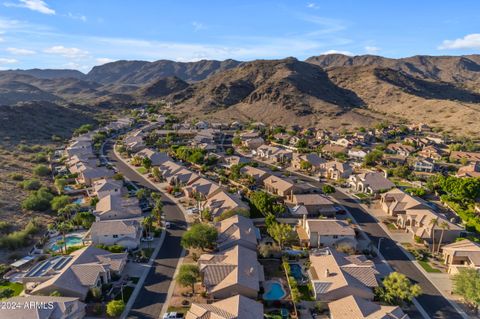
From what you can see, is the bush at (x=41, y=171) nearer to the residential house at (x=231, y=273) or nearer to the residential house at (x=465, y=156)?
the residential house at (x=231, y=273)

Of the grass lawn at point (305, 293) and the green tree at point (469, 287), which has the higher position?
the green tree at point (469, 287)

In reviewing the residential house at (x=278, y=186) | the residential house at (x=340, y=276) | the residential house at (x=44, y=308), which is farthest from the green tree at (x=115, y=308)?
the residential house at (x=278, y=186)

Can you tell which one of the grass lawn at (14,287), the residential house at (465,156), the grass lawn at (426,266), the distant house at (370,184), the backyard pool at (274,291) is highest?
the residential house at (465,156)

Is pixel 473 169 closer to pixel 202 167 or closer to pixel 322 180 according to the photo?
pixel 322 180

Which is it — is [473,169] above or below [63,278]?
above

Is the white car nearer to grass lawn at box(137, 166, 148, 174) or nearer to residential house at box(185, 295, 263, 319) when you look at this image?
residential house at box(185, 295, 263, 319)

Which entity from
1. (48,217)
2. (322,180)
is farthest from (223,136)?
(48,217)

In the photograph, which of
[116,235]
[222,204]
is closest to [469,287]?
[222,204]
